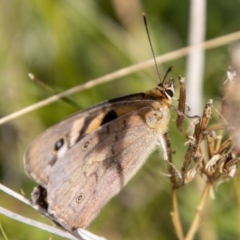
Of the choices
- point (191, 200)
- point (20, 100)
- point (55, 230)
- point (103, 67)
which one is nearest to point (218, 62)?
point (103, 67)

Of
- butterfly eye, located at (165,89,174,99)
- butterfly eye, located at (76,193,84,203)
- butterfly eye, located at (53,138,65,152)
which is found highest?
butterfly eye, located at (165,89,174,99)

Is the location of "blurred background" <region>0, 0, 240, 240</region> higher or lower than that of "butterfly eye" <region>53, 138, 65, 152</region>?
higher

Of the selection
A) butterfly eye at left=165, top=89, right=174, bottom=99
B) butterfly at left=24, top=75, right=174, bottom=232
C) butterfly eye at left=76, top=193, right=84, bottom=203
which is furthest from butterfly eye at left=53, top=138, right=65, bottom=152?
butterfly eye at left=165, top=89, right=174, bottom=99

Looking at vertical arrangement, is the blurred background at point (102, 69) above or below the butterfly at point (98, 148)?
above

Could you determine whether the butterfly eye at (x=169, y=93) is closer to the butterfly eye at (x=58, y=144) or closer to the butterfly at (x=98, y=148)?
the butterfly at (x=98, y=148)

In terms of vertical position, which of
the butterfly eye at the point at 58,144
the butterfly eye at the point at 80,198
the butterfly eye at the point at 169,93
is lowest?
the butterfly eye at the point at 80,198

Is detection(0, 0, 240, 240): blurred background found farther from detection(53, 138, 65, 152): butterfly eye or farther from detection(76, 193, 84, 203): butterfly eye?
detection(53, 138, 65, 152): butterfly eye

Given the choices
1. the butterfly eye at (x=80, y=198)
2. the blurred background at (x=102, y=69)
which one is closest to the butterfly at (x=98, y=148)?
the butterfly eye at (x=80, y=198)

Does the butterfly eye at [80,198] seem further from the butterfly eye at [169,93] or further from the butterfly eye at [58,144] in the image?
the butterfly eye at [169,93]

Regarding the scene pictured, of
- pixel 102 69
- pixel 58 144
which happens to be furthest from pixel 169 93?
pixel 102 69

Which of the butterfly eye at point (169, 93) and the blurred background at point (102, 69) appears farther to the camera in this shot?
the blurred background at point (102, 69)
